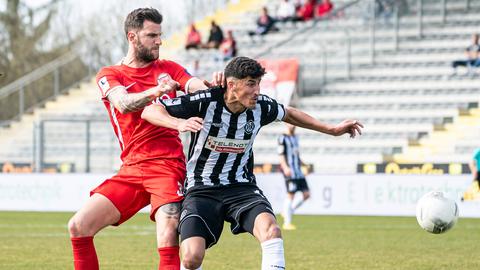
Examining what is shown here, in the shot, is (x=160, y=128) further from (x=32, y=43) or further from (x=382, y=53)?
(x=32, y=43)

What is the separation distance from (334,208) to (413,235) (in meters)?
6.35

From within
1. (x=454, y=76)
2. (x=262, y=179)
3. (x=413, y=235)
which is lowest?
(x=413, y=235)

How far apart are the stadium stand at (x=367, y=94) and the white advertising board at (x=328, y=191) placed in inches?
53.8

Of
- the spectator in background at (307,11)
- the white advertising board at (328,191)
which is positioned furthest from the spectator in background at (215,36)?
the white advertising board at (328,191)

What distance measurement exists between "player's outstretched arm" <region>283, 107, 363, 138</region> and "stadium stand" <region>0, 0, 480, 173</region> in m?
16.6

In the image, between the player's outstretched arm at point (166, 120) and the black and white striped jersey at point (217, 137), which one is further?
the black and white striped jersey at point (217, 137)

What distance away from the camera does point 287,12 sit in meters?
32.8

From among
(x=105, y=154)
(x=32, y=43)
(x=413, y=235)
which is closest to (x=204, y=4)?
(x=32, y=43)

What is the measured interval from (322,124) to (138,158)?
1.47m

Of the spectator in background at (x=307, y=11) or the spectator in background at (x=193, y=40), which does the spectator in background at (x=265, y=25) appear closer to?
the spectator in background at (x=307, y=11)

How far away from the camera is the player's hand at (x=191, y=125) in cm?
733

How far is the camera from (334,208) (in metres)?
23.1

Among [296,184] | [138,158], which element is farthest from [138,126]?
[296,184]

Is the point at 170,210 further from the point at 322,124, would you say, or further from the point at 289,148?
the point at 289,148
